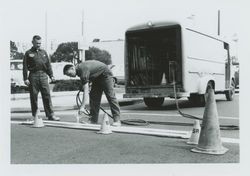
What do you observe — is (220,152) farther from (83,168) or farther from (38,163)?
(38,163)

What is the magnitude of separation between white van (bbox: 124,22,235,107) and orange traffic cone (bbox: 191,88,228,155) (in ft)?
19.5

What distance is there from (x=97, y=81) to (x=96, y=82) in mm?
38

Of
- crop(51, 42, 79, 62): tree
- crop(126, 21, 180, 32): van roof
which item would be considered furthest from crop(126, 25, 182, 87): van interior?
crop(51, 42, 79, 62): tree

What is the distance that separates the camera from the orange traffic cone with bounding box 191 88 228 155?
5.37m

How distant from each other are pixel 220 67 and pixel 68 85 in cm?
993

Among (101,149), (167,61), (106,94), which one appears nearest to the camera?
(101,149)

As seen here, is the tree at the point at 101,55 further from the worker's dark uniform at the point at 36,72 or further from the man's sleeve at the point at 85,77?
the man's sleeve at the point at 85,77

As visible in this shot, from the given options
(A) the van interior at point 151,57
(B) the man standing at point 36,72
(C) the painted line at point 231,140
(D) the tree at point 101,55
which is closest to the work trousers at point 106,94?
(B) the man standing at point 36,72

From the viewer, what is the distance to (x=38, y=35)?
8.43m

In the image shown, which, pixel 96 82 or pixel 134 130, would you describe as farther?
pixel 96 82

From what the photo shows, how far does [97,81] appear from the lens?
8016 mm

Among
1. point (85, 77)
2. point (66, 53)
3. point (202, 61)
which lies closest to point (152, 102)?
point (202, 61)

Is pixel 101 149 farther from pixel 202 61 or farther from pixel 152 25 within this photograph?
pixel 202 61

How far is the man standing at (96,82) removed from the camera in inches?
292
